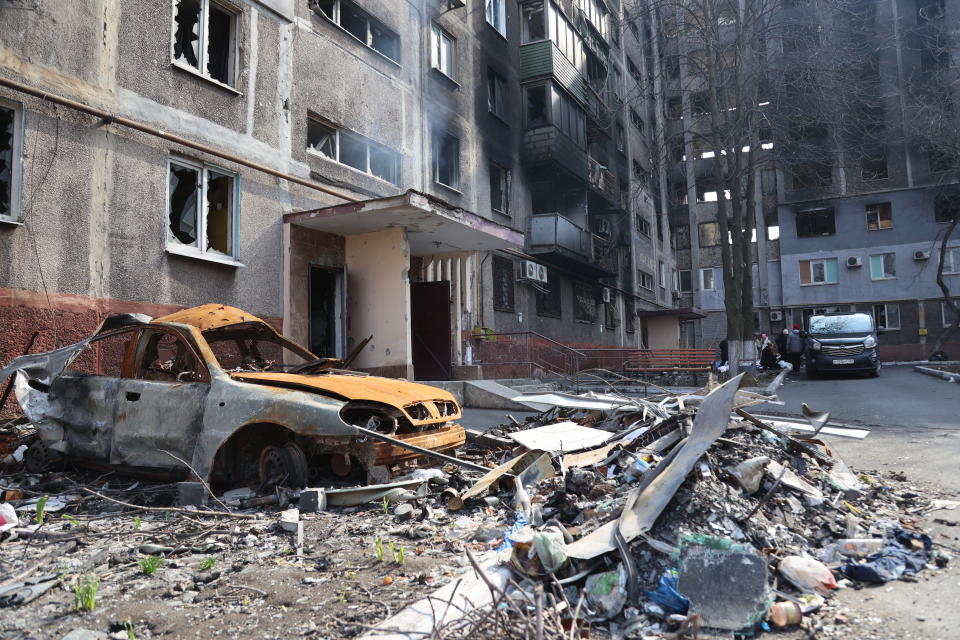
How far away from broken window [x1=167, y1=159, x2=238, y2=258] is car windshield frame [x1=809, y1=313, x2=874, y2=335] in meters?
17.0

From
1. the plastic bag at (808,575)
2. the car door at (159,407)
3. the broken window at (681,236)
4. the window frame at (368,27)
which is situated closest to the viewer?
the plastic bag at (808,575)

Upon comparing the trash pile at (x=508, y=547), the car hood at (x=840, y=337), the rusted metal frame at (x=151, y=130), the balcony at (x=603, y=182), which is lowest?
the trash pile at (x=508, y=547)

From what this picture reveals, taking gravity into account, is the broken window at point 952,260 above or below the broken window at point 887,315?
above

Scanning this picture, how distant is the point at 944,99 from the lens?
2703 centimetres

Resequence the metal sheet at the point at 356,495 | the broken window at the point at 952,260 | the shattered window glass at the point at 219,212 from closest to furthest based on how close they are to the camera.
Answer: the metal sheet at the point at 356,495
the shattered window glass at the point at 219,212
the broken window at the point at 952,260

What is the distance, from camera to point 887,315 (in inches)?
1272

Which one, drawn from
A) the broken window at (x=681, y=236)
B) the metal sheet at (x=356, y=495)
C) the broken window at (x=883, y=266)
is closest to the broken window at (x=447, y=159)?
the metal sheet at (x=356, y=495)

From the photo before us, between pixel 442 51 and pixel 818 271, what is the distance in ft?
85.8

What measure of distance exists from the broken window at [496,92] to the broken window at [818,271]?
2261 centimetres

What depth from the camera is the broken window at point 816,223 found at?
33.7m

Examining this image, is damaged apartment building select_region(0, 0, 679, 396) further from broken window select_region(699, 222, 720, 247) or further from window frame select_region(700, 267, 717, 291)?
broken window select_region(699, 222, 720, 247)

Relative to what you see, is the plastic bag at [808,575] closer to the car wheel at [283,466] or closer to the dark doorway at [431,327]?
the car wheel at [283,466]

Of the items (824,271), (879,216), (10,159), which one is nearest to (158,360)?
(10,159)

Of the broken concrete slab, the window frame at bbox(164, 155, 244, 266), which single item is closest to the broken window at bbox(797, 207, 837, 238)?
the window frame at bbox(164, 155, 244, 266)
